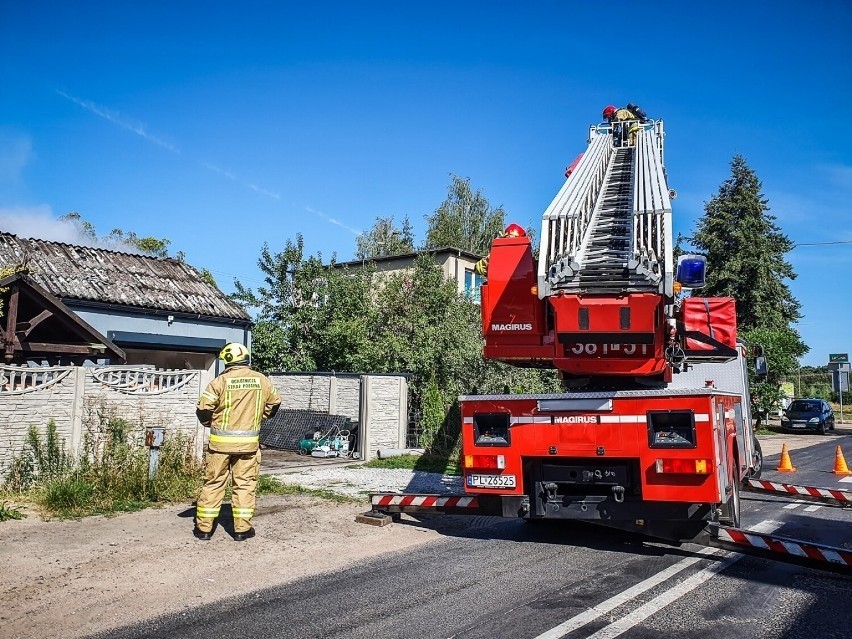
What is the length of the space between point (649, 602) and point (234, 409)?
14.2ft

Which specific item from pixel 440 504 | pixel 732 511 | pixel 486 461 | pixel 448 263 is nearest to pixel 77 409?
pixel 440 504

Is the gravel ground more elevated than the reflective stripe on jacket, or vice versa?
the reflective stripe on jacket

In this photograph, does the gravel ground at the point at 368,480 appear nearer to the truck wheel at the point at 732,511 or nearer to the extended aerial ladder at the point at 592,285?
the extended aerial ladder at the point at 592,285

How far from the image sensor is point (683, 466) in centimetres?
622

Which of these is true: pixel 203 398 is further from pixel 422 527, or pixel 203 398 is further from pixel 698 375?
pixel 698 375

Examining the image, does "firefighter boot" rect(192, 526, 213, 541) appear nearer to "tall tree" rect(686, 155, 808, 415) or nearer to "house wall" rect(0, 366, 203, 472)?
"house wall" rect(0, 366, 203, 472)

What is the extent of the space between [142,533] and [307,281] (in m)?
16.0

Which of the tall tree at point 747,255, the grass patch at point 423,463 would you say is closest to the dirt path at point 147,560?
the grass patch at point 423,463

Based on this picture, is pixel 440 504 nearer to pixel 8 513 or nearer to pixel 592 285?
pixel 592 285

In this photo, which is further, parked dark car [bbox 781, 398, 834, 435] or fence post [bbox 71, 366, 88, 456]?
parked dark car [bbox 781, 398, 834, 435]

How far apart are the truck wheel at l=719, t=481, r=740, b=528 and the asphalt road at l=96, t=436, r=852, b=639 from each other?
1.11 feet

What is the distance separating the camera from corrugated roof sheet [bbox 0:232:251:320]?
61.0 feet

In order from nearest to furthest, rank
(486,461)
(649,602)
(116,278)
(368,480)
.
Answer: (649,602) < (486,461) < (368,480) < (116,278)

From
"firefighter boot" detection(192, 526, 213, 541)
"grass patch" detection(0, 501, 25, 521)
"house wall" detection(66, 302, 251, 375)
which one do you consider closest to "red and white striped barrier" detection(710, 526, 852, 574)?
"firefighter boot" detection(192, 526, 213, 541)
